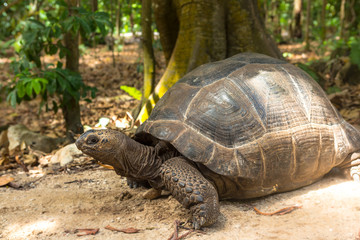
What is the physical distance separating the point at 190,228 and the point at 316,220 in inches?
38.0

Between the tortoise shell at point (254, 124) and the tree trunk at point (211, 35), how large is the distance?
1.31 meters

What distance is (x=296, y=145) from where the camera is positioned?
299 centimetres

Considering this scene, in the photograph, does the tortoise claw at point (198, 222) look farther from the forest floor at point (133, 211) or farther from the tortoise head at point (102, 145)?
the tortoise head at point (102, 145)

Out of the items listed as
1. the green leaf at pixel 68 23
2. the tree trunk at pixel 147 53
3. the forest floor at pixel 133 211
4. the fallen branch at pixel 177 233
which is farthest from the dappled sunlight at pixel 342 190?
the green leaf at pixel 68 23

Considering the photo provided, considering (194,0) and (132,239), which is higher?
(194,0)

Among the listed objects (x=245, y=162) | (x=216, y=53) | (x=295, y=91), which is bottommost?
(x=245, y=162)

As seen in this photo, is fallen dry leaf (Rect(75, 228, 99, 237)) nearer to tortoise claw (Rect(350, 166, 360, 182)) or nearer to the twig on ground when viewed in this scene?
the twig on ground

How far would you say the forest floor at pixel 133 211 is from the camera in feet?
8.04

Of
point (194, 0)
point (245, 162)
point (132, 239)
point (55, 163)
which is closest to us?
point (132, 239)

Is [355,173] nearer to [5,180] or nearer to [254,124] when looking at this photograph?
[254,124]

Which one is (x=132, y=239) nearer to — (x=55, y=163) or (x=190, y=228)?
(x=190, y=228)

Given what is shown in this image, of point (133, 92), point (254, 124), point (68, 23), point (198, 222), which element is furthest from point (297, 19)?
point (198, 222)

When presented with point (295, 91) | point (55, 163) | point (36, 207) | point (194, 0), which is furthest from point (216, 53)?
point (36, 207)

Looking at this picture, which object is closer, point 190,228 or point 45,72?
point 190,228
